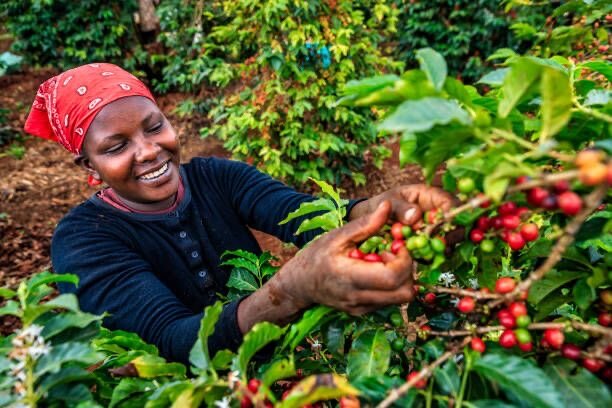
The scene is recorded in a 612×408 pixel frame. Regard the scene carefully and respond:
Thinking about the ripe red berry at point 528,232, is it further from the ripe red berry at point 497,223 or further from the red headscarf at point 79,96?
the red headscarf at point 79,96

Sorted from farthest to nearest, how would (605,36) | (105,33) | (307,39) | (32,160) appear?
(105,33)
(32,160)
(307,39)
(605,36)

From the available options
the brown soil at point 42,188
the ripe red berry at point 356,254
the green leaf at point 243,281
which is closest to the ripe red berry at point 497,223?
the ripe red berry at point 356,254

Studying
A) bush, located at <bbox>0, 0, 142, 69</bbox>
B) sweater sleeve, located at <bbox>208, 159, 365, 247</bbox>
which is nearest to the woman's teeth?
sweater sleeve, located at <bbox>208, 159, 365, 247</bbox>

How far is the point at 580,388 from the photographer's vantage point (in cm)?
85

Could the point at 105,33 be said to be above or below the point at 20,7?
below

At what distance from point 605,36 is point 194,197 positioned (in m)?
2.83

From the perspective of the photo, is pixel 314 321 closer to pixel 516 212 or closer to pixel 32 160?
pixel 516 212

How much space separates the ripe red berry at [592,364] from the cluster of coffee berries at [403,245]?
34 centimetres

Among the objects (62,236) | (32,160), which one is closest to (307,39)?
(62,236)

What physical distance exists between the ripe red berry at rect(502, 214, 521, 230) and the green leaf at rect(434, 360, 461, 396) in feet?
0.97

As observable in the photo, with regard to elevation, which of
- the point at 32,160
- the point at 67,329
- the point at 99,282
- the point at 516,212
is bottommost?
the point at 32,160

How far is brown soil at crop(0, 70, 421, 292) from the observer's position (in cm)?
548

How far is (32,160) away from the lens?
26.1 ft

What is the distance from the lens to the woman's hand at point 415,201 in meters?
1.10
